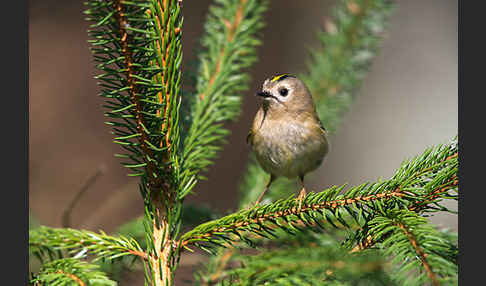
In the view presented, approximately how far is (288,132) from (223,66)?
0.30 metres

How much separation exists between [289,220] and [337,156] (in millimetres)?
2023

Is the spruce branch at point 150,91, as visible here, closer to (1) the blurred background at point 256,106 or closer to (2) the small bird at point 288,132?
(2) the small bird at point 288,132

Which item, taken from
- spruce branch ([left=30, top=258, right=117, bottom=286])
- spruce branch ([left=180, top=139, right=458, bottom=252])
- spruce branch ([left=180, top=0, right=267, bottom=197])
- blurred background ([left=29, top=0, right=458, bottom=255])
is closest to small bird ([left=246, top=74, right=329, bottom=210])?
spruce branch ([left=180, top=0, right=267, bottom=197])

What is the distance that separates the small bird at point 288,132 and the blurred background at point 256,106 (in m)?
0.85

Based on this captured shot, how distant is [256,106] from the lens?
2.29m

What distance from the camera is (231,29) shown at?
816 millimetres

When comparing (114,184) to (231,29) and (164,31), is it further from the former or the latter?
(164,31)

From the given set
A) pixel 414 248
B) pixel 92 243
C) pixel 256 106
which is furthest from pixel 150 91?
pixel 256 106

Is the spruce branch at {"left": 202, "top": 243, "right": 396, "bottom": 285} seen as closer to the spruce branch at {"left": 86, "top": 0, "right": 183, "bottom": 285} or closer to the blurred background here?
the spruce branch at {"left": 86, "top": 0, "right": 183, "bottom": 285}

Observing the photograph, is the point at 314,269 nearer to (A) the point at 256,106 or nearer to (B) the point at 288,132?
(B) the point at 288,132

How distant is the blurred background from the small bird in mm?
851

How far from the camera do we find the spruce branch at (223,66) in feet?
2.41

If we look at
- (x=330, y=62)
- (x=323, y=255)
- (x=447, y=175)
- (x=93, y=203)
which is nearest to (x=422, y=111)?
(x=330, y=62)

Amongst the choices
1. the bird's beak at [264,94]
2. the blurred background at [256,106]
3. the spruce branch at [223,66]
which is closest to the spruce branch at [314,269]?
the spruce branch at [223,66]
